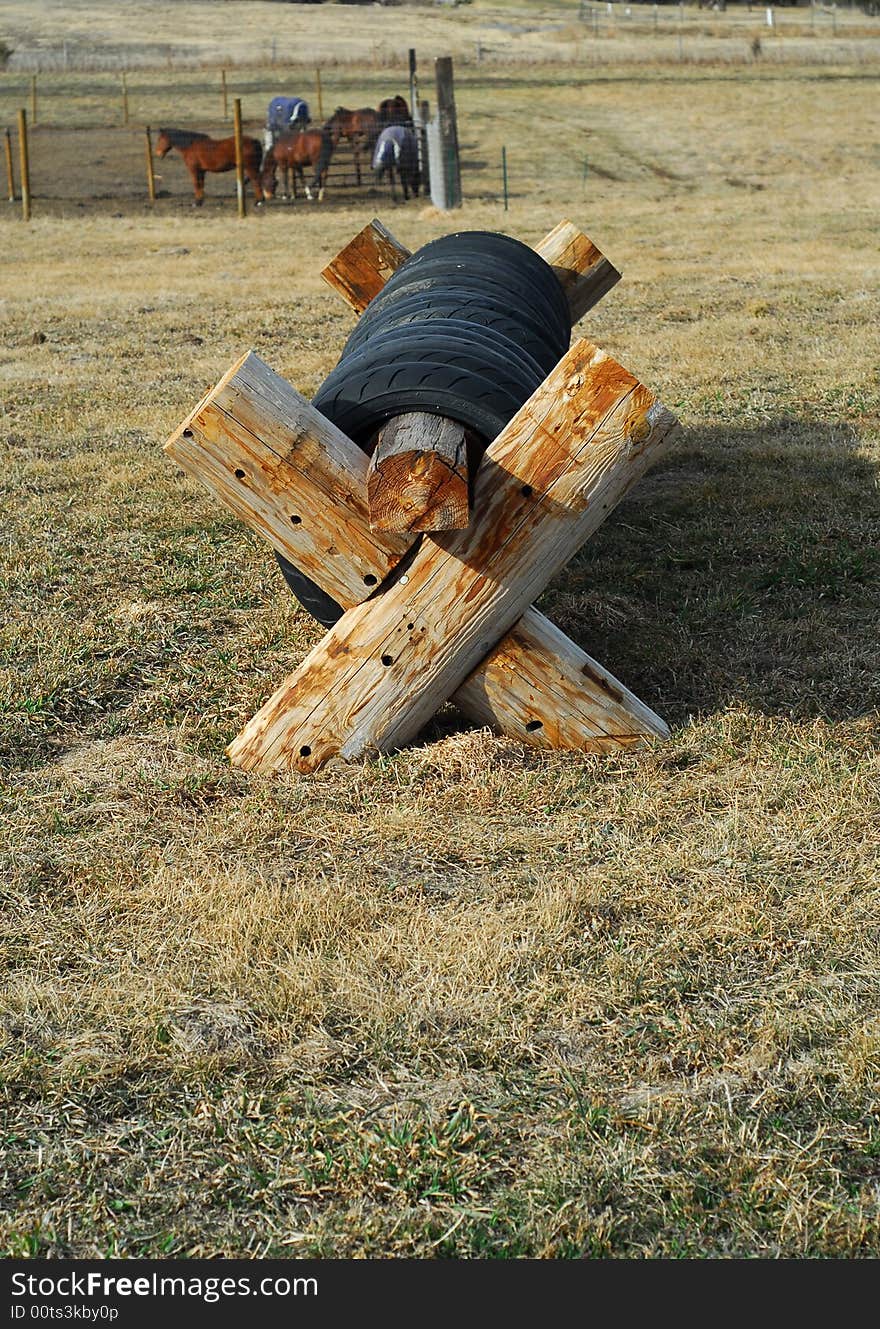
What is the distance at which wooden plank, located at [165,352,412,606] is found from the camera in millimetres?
3549

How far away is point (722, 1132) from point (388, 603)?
1.69 meters

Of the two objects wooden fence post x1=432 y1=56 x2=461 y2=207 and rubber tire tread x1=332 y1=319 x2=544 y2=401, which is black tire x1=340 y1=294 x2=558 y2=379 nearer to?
rubber tire tread x1=332 y1=319 x2=544 y2=401

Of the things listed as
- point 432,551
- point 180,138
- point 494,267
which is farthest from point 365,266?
point 180,138

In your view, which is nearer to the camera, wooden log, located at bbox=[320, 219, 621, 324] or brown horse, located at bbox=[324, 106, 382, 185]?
wooden log, located at bbox=[320, 219, 621, 324]

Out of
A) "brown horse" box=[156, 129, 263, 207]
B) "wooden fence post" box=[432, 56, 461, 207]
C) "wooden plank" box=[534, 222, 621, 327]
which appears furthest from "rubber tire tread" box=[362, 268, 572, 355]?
"brown horse" box=[156, 129, 263, 207]

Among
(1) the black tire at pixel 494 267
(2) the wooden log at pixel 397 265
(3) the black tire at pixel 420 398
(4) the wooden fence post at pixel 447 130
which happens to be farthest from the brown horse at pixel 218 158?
(3) the black tire at pixel 420 398

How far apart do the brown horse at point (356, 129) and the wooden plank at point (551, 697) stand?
20.7 m

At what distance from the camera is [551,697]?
386 cm

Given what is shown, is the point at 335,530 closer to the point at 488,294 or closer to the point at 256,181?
the point at 488,294

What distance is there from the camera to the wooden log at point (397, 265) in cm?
647

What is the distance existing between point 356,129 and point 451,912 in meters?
22.8

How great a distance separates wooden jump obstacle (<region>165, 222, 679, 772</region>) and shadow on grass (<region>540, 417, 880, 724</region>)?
529 mm

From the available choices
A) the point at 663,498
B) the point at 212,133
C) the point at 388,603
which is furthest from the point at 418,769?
the point at 212,133

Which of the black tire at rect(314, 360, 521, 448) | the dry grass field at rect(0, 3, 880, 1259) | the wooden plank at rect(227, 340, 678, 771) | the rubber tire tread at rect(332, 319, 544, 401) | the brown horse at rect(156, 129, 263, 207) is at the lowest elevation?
the dry grass field at rect(0, 3, 880, 1259)
